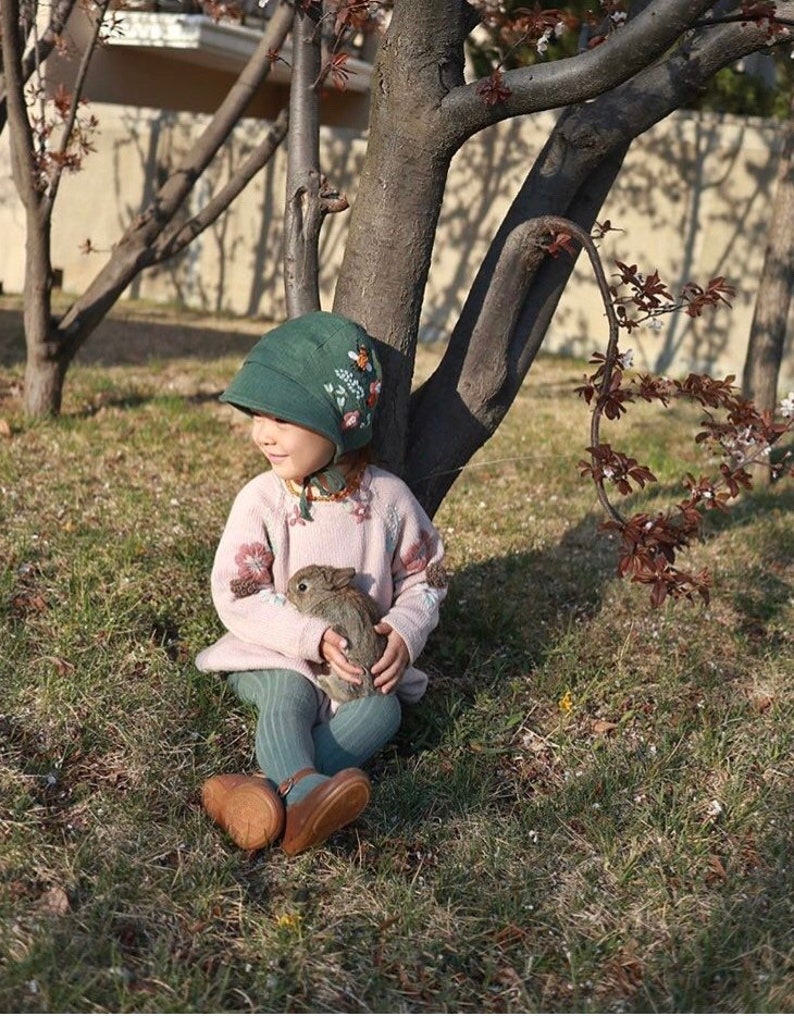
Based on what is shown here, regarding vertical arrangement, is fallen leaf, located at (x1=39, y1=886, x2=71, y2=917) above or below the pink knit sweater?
below

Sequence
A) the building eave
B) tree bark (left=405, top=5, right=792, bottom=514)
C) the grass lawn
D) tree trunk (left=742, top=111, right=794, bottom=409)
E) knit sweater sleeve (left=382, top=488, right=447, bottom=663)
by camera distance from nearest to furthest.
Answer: the grass lawn < knit sweater sleeve (left=382, top=488, right=447, bottom=663) < tree bark (left=405, top=5, right=792, bottom=514) < tree trunk (left=742, top=111, right=794, bottom=409) < the building eave

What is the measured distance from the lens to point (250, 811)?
289 cm

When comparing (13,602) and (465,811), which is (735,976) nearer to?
(465,811)

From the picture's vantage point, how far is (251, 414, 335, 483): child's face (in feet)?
10.7

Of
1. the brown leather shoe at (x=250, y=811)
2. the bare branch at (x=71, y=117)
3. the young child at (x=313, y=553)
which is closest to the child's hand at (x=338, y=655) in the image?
the young child at (x=313, y=553)

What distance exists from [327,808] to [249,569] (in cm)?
80

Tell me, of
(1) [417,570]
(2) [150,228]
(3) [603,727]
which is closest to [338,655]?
(1) [417,570]

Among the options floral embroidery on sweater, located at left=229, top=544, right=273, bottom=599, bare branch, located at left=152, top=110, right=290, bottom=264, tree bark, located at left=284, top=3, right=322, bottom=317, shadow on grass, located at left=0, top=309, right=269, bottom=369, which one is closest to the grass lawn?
floral embroidery on sweater, located at left=229, top=544, right=273, bottom=599

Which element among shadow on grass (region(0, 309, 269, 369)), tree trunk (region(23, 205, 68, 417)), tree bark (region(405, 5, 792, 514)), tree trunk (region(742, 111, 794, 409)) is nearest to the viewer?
tree bark (region(405, 5, 792, 514))

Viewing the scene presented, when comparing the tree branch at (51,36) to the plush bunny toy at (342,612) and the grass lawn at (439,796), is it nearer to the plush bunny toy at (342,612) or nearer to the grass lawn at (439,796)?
the grass lawn at (439,796)

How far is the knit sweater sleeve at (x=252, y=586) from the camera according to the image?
10.8 feet

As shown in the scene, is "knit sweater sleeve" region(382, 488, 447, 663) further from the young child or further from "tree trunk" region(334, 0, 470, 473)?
"tree trunk" region(334, 0, 470, 473)

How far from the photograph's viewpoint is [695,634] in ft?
14.4

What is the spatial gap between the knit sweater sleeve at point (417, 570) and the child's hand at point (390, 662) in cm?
7
